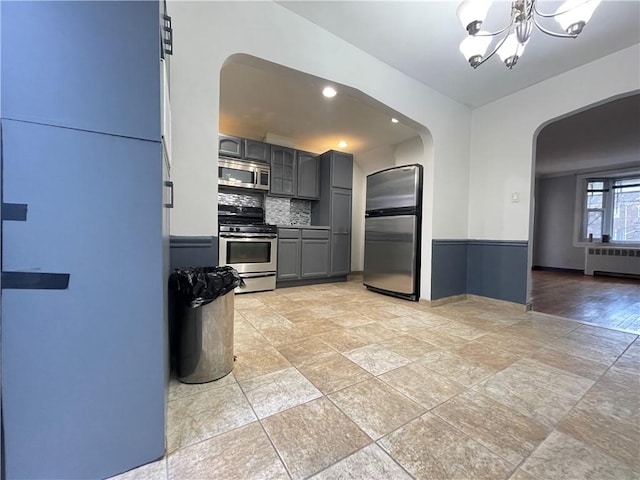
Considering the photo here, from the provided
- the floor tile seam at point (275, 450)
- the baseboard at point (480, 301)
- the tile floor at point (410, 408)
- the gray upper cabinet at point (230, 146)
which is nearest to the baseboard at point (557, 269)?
the baseboard at point (480, 301)

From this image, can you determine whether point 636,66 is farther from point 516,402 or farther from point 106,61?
point 106,61

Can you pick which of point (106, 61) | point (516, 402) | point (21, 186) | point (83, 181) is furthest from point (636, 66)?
point (21, 186)

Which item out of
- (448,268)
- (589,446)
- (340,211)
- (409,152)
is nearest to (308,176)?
(340,211)

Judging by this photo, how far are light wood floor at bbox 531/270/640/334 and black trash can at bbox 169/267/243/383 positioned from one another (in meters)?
3.54

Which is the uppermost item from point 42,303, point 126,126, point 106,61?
point 106,61

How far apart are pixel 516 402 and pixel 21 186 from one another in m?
2.16

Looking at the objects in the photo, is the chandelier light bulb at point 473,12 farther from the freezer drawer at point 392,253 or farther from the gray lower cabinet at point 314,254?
the gray lower cabinet at point 314,254

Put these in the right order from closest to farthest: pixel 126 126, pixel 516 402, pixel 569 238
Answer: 1. pixel 126 126
2. pixel 516 402
3. pixel 569 238

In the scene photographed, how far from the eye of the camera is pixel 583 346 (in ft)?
6.64

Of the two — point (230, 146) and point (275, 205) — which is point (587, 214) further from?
point (230, 146)

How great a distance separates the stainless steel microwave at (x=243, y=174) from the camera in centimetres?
389

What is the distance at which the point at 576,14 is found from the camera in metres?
1.45

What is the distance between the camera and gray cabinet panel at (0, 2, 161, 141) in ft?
2.42

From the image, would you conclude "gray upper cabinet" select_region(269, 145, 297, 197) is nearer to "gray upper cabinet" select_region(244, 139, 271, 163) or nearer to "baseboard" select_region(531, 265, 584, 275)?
"gray upper cabinet" select_region(244, 139, 271, 163)
